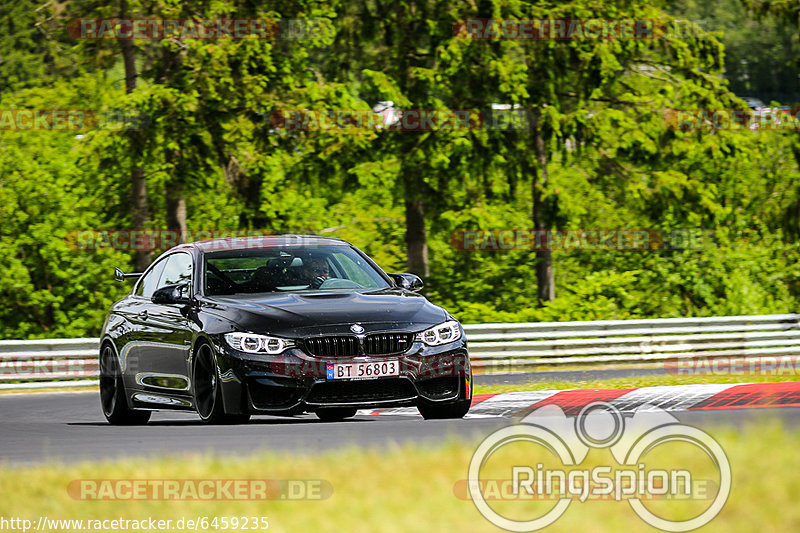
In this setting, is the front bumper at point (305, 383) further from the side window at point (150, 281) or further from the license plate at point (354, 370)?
the side window at point (150, 281)

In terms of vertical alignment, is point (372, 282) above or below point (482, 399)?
above

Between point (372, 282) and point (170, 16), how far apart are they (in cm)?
1933

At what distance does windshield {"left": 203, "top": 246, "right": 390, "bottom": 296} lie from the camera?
1052 centimetres

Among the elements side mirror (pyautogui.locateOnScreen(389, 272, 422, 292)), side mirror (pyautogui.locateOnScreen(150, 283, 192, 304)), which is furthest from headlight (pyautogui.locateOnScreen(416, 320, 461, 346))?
side mirror (pyautogui.locateOnScreen(150, 283, 192, 304))

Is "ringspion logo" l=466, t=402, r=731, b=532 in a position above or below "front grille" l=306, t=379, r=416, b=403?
above

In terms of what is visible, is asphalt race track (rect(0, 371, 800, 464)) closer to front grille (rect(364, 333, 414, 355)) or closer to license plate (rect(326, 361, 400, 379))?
license plate (rect(326, 361, 400, 379))

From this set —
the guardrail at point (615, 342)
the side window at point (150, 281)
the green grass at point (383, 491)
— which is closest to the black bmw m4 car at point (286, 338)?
the side window at point (150, 281)

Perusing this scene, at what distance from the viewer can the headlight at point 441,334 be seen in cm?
955

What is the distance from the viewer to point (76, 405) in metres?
15.5

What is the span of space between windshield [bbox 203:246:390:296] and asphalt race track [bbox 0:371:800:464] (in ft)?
3.65

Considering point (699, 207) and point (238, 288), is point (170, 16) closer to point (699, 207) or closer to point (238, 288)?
point (699, 207)

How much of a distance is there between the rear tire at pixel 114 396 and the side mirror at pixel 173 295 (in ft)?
4.34

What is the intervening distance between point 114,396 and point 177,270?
4.63 feet

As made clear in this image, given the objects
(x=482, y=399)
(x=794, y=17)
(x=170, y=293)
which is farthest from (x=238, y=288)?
(x=794, y=17)
